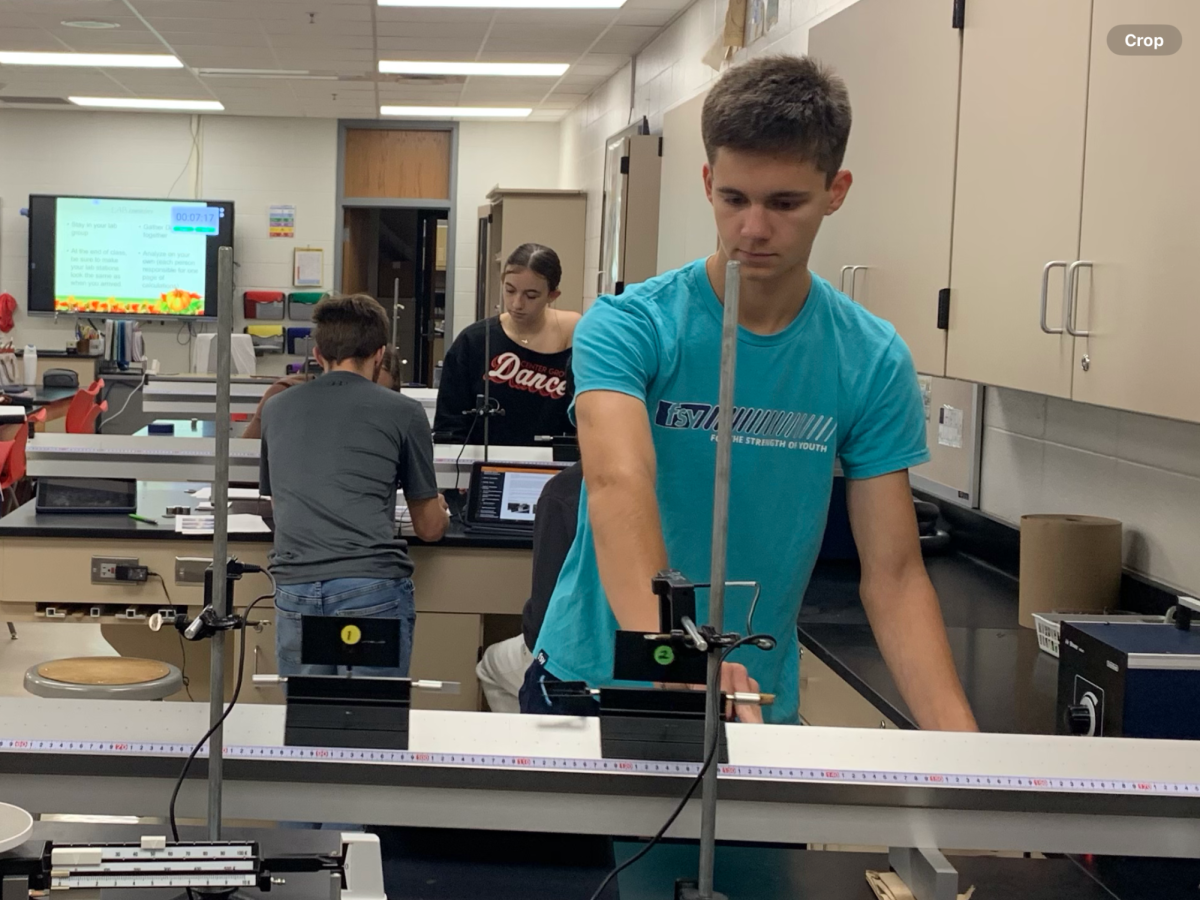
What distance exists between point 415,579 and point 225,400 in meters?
2.73

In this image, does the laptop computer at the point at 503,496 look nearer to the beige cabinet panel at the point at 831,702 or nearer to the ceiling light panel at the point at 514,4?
the beige cabinet panel at the point at 831,702

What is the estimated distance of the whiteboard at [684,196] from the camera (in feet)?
13.3

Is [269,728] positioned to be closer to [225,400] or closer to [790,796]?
[225,400]

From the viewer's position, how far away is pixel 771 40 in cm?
479

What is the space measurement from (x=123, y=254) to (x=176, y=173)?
834mm

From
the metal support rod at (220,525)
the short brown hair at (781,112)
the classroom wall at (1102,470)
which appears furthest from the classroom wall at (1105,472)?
the metal support rod at (220,525)

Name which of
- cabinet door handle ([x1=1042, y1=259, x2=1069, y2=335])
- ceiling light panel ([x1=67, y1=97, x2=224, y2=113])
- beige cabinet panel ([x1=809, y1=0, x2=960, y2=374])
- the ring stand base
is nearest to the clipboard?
ceiling light panel ([x1=67, y1=97, x2=224, y2=113])

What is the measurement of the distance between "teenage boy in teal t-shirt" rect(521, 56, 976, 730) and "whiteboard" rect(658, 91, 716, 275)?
2.42 m

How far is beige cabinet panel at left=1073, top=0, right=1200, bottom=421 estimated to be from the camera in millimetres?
1650

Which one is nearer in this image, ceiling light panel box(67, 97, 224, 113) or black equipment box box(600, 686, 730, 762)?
black equipment box box(600, 686, 730, 762)

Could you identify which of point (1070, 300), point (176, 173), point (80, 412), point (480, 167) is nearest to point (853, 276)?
point (1070, 300)

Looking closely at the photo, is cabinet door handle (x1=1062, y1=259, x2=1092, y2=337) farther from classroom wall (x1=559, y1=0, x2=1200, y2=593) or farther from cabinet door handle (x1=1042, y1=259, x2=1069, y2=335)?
classroom wall (x1=559, y1=0, x2=1200, y2=593)

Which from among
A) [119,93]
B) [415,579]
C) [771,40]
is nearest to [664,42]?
[771,40]

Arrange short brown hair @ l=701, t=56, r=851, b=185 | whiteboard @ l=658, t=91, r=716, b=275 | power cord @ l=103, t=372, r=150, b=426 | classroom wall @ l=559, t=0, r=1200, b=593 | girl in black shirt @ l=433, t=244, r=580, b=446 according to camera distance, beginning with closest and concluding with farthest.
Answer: short brown hair @ l=701, t=56, r=851, b=185, classroom wall @ l=559, t=0, r=1200, b=593, whiteboard @ l=658, t=91, r=716, b=275, girl in black shirt @ l=433, t=244, r=580, b=446, power cord @ l=103, t=372, r=150, b=426
